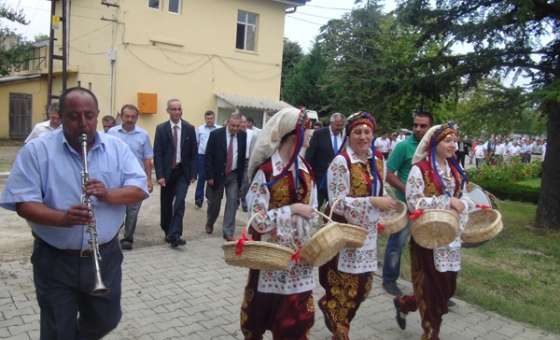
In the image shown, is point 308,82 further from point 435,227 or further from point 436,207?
point 435,227

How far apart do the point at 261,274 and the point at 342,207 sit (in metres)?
0.94

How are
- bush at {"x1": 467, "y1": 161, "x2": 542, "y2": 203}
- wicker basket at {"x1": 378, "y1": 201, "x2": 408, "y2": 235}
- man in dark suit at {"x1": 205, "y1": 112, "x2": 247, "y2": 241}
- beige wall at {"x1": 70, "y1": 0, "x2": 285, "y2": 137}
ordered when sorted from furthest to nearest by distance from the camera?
1. beige wall at {"x1": 70, "y1": 0, "x2": 285, "y2": 137}
2. bush at {"x1": 467, "y1": 161, "x2": 542, "y2": 203}
3. man in dark suit at {"x1": 205, "y1": 112, "x2": 247, "y2": 241}
4. wicker basket at {"x1": 378, "y1": 201, "x2": 408, "y2": 235}

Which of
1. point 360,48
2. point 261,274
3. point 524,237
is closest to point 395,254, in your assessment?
point 261,274

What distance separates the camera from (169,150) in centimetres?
712

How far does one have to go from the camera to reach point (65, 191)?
9.25 ft

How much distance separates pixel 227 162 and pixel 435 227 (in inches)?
174

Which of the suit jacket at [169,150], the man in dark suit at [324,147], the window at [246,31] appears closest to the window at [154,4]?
the window at [246,31]

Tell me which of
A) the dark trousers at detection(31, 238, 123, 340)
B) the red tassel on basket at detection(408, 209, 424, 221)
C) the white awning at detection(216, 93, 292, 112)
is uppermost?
the white awning at detection(216, 93, 292, 112)

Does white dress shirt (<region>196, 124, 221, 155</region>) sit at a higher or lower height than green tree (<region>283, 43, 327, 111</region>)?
lower

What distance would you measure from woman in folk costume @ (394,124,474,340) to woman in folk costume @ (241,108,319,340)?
1.21 metres

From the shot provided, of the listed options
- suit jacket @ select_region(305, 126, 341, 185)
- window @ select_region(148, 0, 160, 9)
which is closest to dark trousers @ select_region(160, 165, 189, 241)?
suit jacket @ select_region(305, 126, 341, 185)

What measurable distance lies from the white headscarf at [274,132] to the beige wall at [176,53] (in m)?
16.3

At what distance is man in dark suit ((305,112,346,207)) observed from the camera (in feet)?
24.1

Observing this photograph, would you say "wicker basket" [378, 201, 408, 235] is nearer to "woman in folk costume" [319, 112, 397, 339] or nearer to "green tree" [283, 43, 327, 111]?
"woman in folk costume" [319, 112, 397, 339]
